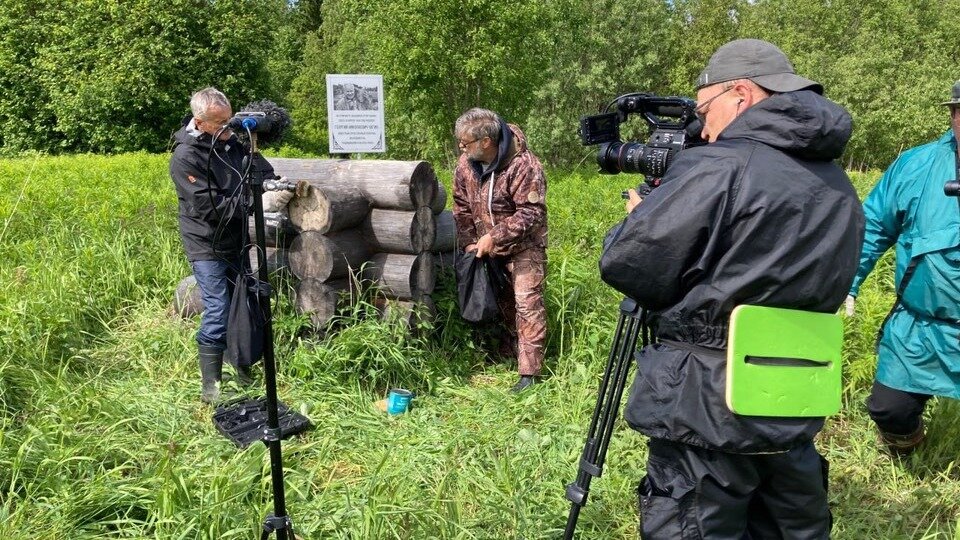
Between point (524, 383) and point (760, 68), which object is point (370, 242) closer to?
point (524, 383)

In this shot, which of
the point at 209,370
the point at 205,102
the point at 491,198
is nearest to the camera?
the point at 205,102

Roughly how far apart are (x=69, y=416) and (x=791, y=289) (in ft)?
11.5

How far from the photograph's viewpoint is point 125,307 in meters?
5.32

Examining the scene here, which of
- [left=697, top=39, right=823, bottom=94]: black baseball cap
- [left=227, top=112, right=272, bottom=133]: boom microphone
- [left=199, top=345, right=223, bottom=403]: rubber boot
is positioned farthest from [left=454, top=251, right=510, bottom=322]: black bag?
[left=697, top=39, right=823, bottom=94]: black baseball cap

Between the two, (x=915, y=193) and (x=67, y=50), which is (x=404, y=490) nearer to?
(x=915, y=193)

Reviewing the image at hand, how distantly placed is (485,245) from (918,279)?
231cm

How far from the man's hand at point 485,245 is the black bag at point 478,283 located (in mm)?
68

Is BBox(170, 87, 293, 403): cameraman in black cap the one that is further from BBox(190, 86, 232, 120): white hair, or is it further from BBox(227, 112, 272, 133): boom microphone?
BBox(227, 112, 272, 133): boom microphone

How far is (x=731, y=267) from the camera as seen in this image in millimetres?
1769

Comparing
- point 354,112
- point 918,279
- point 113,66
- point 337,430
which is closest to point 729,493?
point 918,279

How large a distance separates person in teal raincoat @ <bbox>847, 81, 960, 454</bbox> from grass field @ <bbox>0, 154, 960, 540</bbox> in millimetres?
514

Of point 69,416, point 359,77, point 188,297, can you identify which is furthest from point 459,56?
point 69,416

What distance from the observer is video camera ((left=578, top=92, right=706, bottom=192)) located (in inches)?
93.7

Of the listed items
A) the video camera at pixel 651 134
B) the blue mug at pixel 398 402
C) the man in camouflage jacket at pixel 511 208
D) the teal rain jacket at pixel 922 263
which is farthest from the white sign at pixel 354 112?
the teal rain jacket at pixel 922 263
